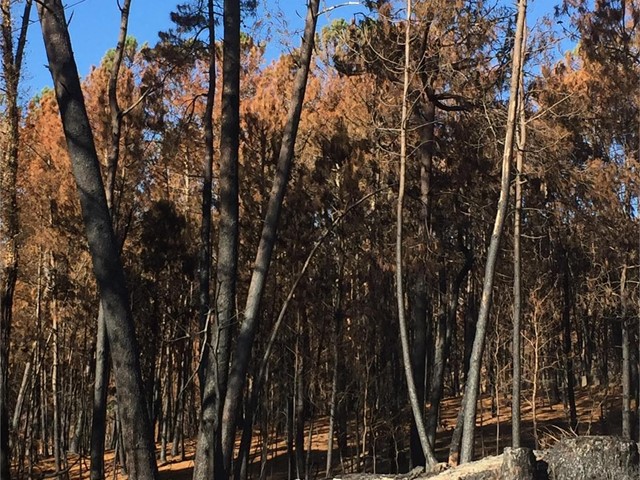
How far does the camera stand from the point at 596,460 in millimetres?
4816

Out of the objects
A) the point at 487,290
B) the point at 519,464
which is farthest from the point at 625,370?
the point at 519,464

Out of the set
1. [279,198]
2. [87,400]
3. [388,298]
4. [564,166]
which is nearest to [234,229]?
[279,198]

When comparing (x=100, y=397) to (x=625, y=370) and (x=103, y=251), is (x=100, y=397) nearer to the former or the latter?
(x=103, y=251)

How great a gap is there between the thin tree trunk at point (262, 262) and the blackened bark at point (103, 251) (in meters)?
1.65

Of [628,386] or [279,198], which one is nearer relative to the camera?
[279,198]

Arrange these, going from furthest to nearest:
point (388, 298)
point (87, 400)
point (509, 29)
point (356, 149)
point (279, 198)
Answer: point (87, 400)
point (388, 298)
point (356, 149)
point (509, 29)
point (279, 198)

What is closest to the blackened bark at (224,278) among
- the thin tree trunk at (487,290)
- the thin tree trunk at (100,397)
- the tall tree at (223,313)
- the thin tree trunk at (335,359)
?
the tall tree at (223,313)

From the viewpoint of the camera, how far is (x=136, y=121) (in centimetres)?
1534

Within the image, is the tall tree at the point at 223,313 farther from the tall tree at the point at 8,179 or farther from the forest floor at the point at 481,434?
the forest floor at the point at 481,434

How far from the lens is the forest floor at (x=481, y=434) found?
17688mm

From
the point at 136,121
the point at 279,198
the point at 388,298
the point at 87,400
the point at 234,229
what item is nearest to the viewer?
the point at 234,229

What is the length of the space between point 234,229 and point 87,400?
855 inches

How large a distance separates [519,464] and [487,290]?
10.9 ft

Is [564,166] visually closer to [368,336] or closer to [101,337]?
[368,336]
